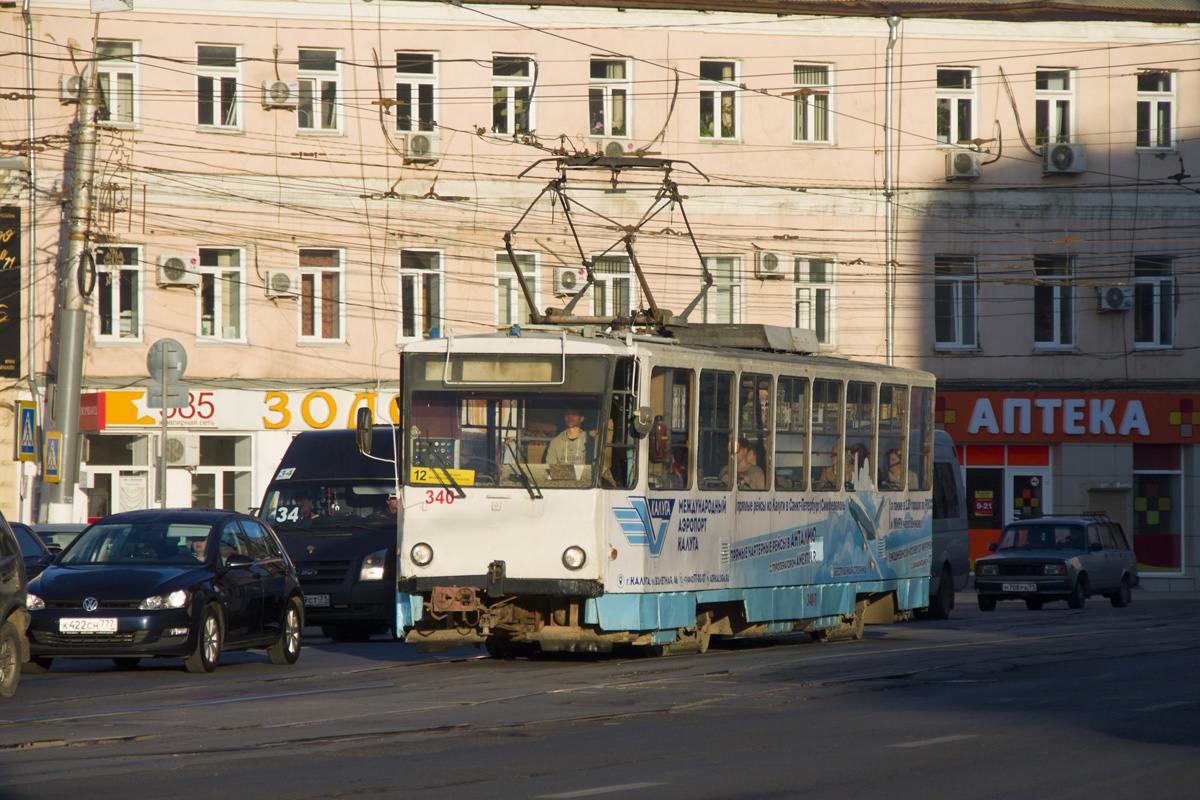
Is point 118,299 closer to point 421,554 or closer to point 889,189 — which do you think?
point 889,189

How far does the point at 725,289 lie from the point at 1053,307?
24.7 ft

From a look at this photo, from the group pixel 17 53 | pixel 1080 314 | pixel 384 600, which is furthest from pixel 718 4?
pixel 384 600

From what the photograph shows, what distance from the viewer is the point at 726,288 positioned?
3622 cm

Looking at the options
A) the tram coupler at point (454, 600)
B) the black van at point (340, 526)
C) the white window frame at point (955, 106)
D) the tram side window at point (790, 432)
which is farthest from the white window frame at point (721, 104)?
the tram coupler at point (454, 600)

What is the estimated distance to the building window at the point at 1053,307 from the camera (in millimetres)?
37562

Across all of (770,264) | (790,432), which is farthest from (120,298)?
(790,432)

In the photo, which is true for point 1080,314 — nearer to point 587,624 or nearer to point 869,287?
point 869,287

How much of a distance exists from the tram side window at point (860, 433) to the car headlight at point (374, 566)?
5.73 metres

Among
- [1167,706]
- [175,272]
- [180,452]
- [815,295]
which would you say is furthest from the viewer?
[815,295]

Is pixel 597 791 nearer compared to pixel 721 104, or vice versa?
pixel 597 791

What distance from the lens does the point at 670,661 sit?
54.1 feet

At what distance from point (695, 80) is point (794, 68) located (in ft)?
7.46

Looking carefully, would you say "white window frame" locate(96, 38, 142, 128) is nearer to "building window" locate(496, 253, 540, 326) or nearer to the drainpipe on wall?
"building window" locate(496, 253, 540, 326)

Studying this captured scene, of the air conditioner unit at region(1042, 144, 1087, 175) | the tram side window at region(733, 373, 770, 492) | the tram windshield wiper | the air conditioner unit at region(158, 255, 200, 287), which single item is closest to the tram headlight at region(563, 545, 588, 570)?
the tram windshield wiper
